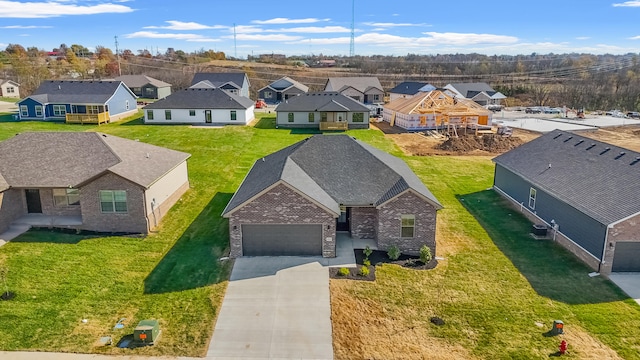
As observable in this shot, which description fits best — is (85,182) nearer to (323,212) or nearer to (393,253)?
(323,212)

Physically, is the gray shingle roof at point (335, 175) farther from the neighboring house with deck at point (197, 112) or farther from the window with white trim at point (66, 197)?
the neighboring house with deck at point (197, 112)

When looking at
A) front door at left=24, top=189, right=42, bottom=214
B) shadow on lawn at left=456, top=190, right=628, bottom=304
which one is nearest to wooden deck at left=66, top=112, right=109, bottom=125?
front door at left=24, top=189, right=42, bottom=214

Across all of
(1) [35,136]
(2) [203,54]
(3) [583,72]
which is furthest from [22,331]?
(2) [203,54]

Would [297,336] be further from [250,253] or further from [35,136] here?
[35,136]

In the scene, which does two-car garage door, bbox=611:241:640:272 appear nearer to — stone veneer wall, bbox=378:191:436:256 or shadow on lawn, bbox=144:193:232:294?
stone veneer wall, bbox=378:191:436:256

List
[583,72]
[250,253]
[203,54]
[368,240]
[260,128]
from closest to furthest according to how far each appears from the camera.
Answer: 1. [250,253]
2. [368,240]
3. [260,128]
4. [583,72]
5. [203,54]

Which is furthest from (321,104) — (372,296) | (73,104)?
(372,296)

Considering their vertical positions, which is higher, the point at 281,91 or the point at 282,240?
the point at 281,91

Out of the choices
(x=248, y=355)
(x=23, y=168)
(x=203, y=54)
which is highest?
(x=203, y=54)
